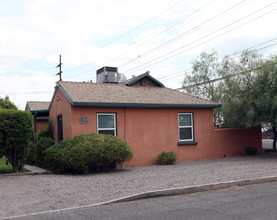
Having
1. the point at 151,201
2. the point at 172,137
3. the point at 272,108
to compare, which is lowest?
the point at 151,201

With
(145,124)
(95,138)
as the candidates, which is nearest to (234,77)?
(145,124)

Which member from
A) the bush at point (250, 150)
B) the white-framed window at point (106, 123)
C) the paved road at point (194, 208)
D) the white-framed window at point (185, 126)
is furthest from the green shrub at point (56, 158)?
the bush at point (250, 150)

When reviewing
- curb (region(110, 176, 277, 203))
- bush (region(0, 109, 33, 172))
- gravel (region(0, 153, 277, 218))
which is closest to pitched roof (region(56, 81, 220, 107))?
bush (region(0, 109, 33, 172))

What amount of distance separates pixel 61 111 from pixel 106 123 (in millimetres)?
2438

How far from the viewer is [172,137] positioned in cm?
1598

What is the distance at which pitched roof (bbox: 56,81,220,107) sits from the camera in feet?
46.3

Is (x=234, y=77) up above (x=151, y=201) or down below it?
above

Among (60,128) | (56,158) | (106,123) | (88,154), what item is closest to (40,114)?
(60,128)

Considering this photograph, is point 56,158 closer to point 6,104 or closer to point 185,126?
point 185,126

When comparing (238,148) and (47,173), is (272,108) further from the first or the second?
(47,173)

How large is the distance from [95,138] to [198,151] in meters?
6.61

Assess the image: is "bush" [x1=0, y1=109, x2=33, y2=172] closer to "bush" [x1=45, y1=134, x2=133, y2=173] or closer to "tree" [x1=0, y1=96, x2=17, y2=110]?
"bush" [x1=45, y1=134, x2=133, y2=173]

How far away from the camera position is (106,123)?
14.7 meters

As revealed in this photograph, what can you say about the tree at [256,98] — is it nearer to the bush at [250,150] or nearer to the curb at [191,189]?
the bush at [250,150]
